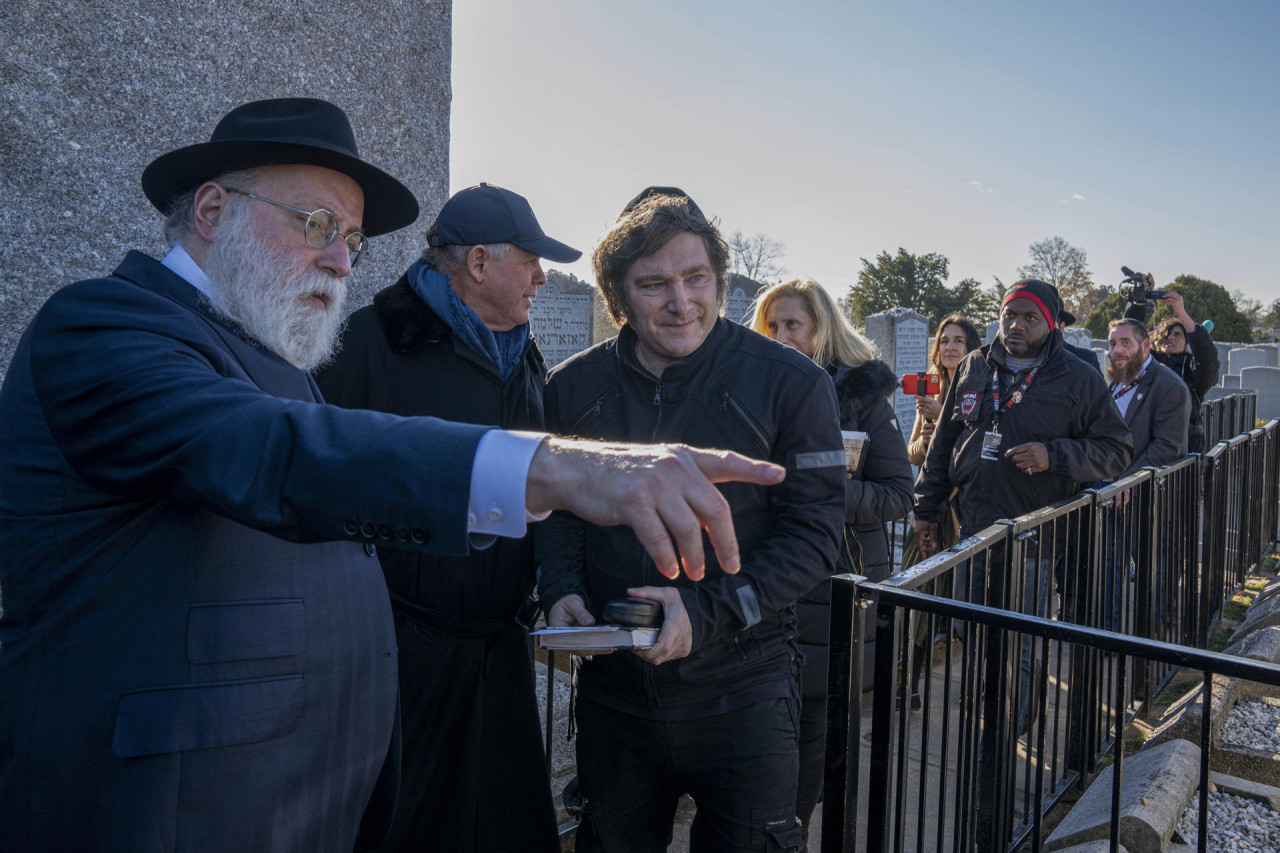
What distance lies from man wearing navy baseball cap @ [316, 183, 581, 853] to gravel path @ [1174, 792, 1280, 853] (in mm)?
2131

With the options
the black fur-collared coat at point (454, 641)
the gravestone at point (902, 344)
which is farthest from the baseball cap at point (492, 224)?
the gravestone at point (902, 344)

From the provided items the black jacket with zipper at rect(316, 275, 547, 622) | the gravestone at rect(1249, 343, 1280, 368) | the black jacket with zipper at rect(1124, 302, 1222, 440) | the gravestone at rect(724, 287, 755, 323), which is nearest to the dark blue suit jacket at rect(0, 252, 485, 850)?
the black jacket with zipper at rect(316, 275, 547, 622)

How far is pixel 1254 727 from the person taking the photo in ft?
12.0

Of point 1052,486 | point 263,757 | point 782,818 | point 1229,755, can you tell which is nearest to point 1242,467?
point 1052,486

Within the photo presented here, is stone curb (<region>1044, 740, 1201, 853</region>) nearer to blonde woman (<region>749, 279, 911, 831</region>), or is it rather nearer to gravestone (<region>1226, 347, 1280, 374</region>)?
blonde woman (<region>749, 279, 911, 831</region>)

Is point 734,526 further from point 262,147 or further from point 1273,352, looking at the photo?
point 1273,352

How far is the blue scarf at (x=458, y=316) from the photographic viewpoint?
2480mm

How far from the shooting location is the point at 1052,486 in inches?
161

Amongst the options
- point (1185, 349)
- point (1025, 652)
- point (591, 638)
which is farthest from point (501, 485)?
point (1185, 349)

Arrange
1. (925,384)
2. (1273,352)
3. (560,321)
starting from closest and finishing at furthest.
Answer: (925,384) → (560,321) → (1273,352)

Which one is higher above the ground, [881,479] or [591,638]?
[881,479]

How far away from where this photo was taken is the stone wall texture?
2180mm

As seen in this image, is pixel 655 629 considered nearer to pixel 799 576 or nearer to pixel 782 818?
pixel 799 576

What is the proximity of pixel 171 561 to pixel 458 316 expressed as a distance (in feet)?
4.38
